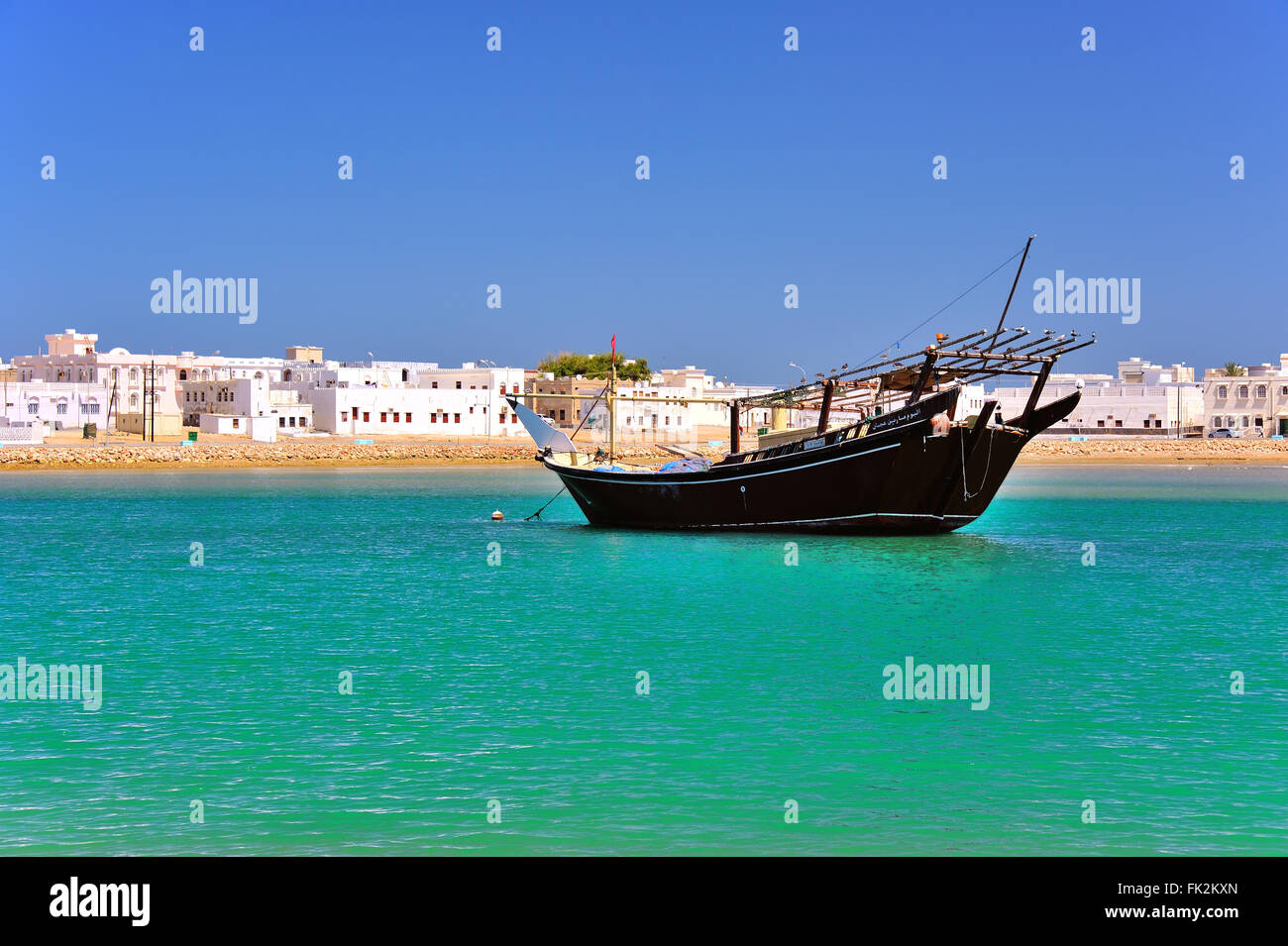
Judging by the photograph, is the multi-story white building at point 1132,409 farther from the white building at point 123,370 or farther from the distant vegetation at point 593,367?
the white building at point 123,370

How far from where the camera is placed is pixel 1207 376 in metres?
111

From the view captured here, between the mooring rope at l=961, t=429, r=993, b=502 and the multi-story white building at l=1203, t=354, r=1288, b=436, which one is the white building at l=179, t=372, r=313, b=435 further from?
the multi-story white building at l=1203, t=354, r=1288, b=436

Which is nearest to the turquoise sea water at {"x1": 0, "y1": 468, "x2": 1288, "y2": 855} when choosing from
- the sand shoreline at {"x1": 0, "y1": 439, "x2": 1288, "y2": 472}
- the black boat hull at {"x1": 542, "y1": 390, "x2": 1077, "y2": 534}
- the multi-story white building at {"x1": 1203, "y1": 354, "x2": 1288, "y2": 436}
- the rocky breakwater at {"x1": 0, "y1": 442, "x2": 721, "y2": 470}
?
the black boat hull at {"x1": 542, "y1": 390, "x2": 1077, "y2": 534}

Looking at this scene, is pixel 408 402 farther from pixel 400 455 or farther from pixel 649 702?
pixel 649 702

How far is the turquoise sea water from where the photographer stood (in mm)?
10656

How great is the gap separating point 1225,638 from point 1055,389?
100804 mm

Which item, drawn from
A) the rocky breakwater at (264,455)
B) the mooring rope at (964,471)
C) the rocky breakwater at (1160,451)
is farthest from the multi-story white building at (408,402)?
the mooring rope at (964,471)

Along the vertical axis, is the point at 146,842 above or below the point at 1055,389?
below

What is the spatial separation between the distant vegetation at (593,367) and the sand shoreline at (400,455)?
2733cm

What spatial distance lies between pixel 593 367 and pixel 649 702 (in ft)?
346

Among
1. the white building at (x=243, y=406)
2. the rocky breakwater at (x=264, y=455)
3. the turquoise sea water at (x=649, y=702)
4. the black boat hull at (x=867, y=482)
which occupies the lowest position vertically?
the turquoise sea water at (x=649, y=702)

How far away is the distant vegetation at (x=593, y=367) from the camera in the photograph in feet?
384
